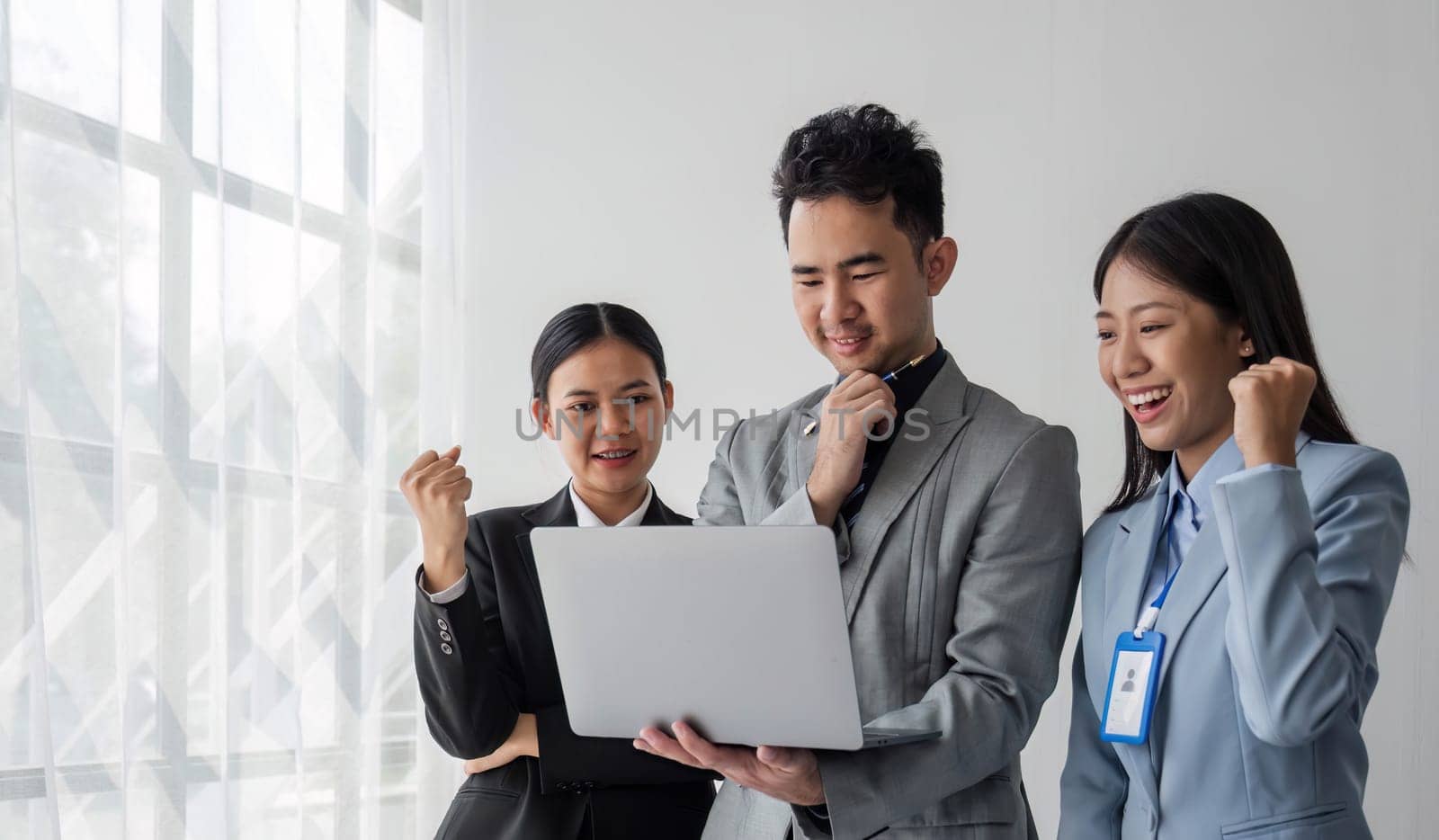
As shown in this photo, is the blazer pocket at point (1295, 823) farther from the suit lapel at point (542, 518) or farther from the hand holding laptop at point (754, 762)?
the suit lapel at point (542, 518)

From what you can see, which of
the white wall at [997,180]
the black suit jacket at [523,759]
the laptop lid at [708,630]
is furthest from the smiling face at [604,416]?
the white wall at [997,180]

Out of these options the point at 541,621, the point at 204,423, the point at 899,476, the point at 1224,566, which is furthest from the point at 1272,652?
the point at 204,423

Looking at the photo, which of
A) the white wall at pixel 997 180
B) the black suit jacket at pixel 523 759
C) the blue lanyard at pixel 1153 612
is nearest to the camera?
the blue lanyard at pixel 1153 612

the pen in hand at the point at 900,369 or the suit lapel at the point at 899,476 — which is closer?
the suit lapel at the point at 899,476

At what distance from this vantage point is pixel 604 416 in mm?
2047

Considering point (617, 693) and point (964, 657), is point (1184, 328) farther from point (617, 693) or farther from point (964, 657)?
point (617, 693)

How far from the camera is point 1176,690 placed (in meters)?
1.51

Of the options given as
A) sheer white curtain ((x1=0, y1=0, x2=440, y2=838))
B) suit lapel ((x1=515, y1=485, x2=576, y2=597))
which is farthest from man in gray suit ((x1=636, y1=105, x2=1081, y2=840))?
sheer white curtain ((x1=0, y1=0, x2=440, y2=838))

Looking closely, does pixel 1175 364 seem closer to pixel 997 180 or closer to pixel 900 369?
pixel 900 369

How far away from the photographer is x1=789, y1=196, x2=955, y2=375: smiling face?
167cm

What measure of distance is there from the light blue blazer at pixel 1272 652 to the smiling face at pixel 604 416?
82 cm

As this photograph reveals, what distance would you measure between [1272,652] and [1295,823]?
8.2 inches

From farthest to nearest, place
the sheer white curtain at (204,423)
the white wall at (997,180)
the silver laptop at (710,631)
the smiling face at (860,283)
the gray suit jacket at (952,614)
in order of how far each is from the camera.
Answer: the white wall at (997,180) < the sheer white curtain at (204,423) < the smiling face at (860,283) < the gray suit jacket at (952,614) < the silver laptop at (710,631)

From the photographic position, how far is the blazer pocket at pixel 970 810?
4.97 ft
